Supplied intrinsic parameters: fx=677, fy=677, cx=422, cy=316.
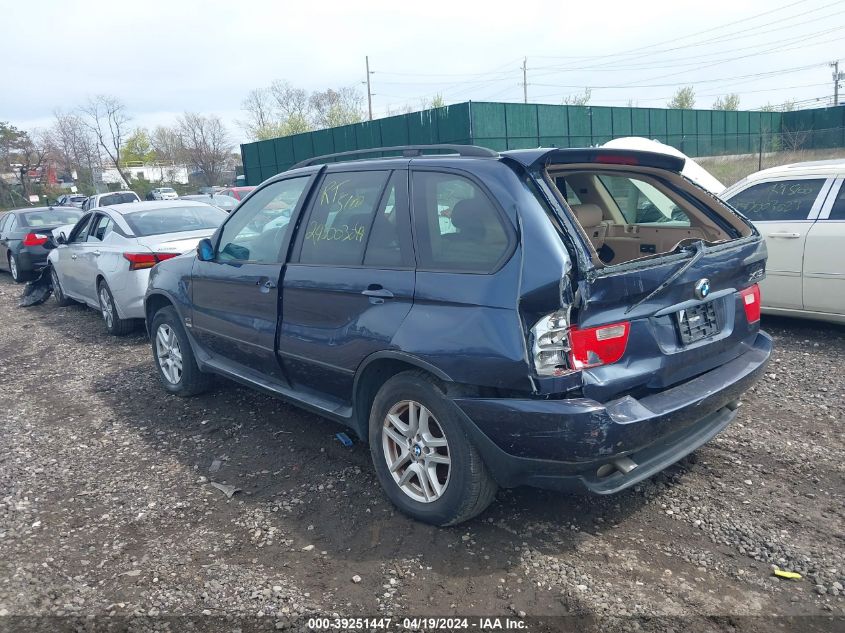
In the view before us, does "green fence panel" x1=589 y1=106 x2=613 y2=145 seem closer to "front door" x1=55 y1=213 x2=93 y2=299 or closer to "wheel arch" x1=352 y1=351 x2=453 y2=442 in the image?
"front door" x1=55 y1=213 x2=93 y2=299

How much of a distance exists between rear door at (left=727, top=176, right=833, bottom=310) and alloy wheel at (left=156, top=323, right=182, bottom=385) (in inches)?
211

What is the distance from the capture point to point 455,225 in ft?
10.8

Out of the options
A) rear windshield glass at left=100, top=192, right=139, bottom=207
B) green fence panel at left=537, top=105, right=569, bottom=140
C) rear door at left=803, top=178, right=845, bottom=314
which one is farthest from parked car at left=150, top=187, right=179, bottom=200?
rear door at left=803, top=178, right=845, bottom=314

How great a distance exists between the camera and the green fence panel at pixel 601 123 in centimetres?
3388

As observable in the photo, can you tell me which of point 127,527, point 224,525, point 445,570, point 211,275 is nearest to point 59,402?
point 211,275

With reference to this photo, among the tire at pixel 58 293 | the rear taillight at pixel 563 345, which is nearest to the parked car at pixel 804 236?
the rear taillight at pixel 563 345

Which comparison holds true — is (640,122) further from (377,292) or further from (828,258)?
(377,292)

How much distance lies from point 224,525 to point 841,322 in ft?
18.1

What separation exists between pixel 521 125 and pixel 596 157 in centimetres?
2828

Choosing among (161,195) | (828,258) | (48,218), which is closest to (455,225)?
(828,258)

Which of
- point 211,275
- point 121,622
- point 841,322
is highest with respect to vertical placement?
point 211,275

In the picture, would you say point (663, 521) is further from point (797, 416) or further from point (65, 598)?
point (65, 598)

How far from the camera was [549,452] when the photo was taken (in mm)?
2875

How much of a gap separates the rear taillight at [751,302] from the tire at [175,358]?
157 inches
